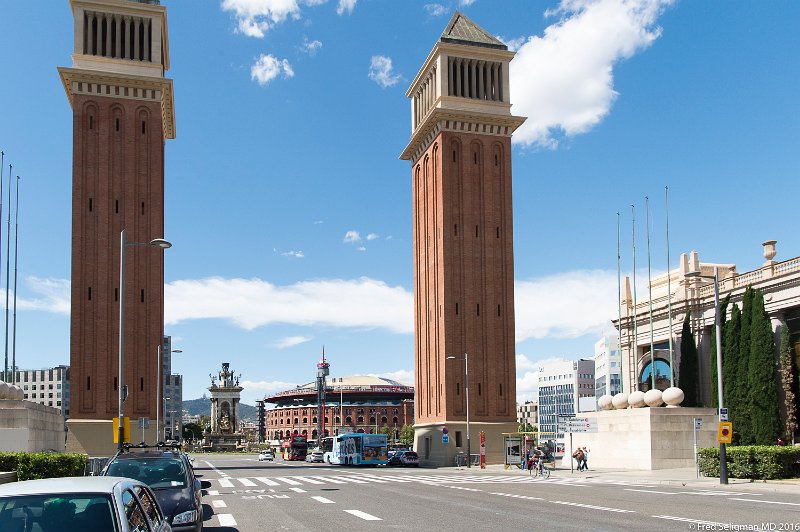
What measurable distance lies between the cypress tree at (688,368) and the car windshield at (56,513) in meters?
55.0

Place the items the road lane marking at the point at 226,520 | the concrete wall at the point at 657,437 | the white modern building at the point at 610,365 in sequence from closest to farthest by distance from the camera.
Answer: the road lane marking at the point at 226,520, the concrete wall at the point at 657,437, the white modern building at the point at 610,365

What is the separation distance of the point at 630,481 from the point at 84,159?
163 feet

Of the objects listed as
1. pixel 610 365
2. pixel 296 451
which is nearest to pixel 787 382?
pixel 296 451

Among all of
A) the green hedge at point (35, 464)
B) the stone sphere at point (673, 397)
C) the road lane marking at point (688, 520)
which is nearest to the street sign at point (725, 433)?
the road lane marking at point (688, 520)

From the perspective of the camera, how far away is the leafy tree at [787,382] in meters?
48.0

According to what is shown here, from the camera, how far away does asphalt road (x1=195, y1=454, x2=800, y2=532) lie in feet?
55.3

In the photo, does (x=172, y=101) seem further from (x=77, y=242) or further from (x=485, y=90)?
(x=485, y=90)

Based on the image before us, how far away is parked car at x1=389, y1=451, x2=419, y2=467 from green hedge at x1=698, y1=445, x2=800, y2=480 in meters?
35.3

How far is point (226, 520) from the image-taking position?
18.8 metres

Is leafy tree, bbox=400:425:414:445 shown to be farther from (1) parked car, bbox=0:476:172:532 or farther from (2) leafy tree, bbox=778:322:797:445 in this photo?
(1) parked car, bbox=0:476:172:532

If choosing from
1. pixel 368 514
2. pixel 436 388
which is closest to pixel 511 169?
pixel 436 388

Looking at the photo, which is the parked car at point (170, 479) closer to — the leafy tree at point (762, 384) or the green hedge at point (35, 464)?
the green hedge at point (35, 464)

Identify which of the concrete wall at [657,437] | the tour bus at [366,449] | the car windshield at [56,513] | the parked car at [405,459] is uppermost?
the car windshield at [56,513]

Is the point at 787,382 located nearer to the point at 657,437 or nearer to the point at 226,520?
the point at 657,437
